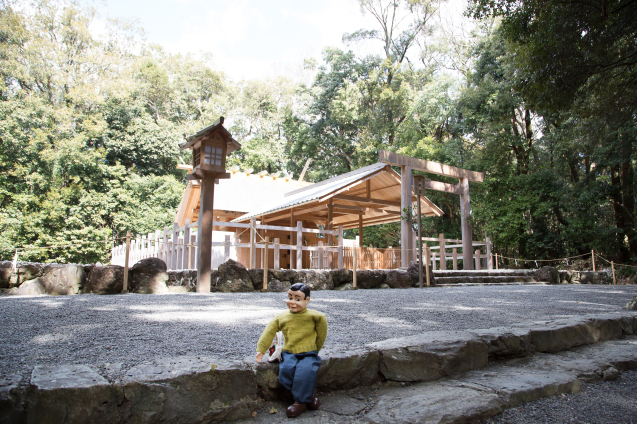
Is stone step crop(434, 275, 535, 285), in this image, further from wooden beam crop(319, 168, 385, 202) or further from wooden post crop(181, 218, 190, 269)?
wooden post crop(181, 218, 190, 269)

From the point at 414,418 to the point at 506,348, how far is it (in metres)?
1.61

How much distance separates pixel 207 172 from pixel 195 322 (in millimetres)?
4305

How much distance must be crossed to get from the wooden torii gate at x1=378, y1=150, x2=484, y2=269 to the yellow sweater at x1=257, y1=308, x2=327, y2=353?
29.7ft

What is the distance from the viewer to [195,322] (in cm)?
417

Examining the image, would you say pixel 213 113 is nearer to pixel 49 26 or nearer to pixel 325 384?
pixel 49 26

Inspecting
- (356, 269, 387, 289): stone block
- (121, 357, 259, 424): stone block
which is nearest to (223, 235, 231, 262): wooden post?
(356, 269, 387, 289): stone block

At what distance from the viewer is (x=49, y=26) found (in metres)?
23.4

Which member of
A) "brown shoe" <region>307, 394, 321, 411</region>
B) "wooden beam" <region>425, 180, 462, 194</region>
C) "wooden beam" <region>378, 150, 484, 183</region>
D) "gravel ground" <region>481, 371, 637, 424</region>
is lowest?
"gravel ground" <region>481, 371, 637, 424</region>

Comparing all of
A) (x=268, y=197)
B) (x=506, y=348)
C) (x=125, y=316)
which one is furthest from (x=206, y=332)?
(x=268, y=197)

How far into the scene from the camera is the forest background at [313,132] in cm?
1602

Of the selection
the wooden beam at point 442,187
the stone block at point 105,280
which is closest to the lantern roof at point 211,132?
the stone block at point 105,280

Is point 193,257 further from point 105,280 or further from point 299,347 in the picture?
point 299,347

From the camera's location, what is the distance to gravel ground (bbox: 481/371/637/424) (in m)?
2.55

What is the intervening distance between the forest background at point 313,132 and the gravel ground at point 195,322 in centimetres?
476
